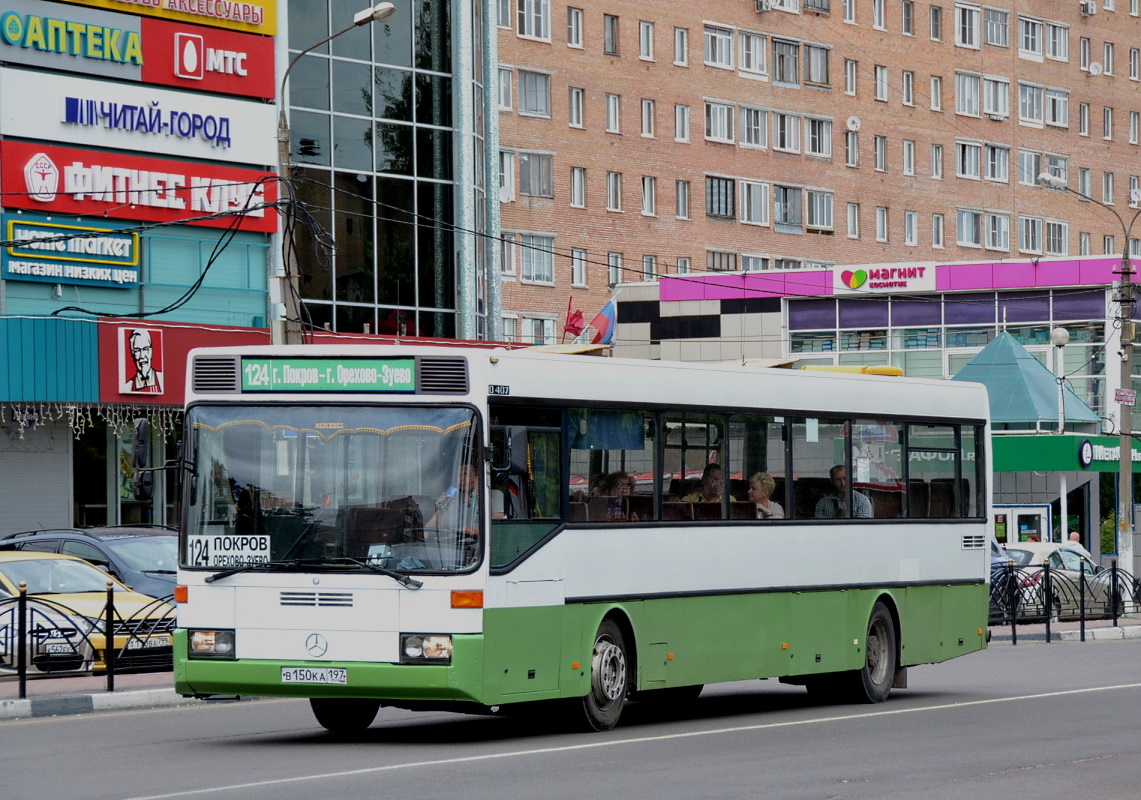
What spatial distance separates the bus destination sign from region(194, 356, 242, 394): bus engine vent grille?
157 mm

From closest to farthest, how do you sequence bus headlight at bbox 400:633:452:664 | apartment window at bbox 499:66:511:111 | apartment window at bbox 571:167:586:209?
bus headlight at bbox 400:633:452:664
apartment window at bbox 499:66:511:111
apartment window at bbox 571:167:586:209

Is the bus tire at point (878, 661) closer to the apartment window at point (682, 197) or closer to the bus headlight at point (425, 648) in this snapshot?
the bus headlight at point (425, 648)

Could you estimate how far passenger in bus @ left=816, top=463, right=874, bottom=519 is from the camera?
56.0 ft

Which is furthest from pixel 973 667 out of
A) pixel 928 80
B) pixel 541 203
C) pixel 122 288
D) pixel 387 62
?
pixel 928 80

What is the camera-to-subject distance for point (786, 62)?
73.1 meters

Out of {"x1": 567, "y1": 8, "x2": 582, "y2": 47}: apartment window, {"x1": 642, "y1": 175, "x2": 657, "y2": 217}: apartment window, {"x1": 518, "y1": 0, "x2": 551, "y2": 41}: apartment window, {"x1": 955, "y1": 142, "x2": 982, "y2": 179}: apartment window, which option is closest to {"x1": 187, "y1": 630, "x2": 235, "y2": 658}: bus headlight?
{"x1": 518, "y1": 0, "x2": 551, "y2": 41}: apartment window

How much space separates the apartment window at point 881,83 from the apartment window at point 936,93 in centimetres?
291

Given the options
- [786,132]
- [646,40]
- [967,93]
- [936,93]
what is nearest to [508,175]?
[646,40]

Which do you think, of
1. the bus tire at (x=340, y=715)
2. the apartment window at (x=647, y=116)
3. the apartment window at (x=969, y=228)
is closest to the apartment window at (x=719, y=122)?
the apartment window at (x=647, y=116)

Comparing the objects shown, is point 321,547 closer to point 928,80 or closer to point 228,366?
Answer: point 228,366

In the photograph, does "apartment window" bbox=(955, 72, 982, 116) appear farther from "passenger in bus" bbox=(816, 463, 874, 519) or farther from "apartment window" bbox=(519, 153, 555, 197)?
"passenger in bus" bbox=(816, 463, 874, 519)

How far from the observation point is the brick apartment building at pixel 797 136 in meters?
65.2

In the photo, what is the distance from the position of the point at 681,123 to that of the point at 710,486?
54667 millimetres

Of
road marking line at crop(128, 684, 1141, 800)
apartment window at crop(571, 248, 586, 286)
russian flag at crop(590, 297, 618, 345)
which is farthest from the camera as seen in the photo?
apartment window at crop(571, 248, 586, 286)
